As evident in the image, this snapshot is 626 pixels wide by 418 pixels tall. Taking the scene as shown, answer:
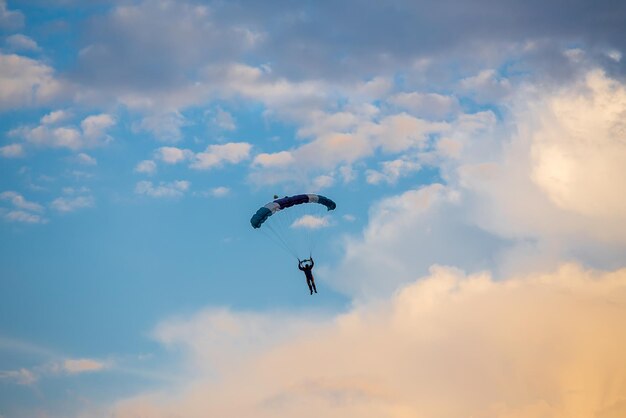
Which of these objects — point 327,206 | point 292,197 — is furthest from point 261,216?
point 327,206

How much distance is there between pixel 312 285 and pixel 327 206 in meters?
11.5

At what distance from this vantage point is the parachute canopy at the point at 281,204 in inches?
3107

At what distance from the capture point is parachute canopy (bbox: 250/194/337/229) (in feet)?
259

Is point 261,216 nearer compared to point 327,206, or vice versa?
point 261,216

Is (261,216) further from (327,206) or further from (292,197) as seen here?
(327,206)

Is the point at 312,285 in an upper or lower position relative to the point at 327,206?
lower

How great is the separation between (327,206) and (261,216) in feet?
37.0

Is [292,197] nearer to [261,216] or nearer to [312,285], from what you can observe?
[261,216]

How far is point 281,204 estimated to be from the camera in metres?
80.4

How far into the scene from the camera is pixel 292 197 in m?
81.9

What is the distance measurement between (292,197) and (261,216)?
5006mm

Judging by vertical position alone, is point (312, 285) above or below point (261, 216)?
below

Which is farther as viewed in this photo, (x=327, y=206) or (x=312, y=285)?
(x=327, y=206)

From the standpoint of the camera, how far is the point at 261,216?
7875 centimetres
